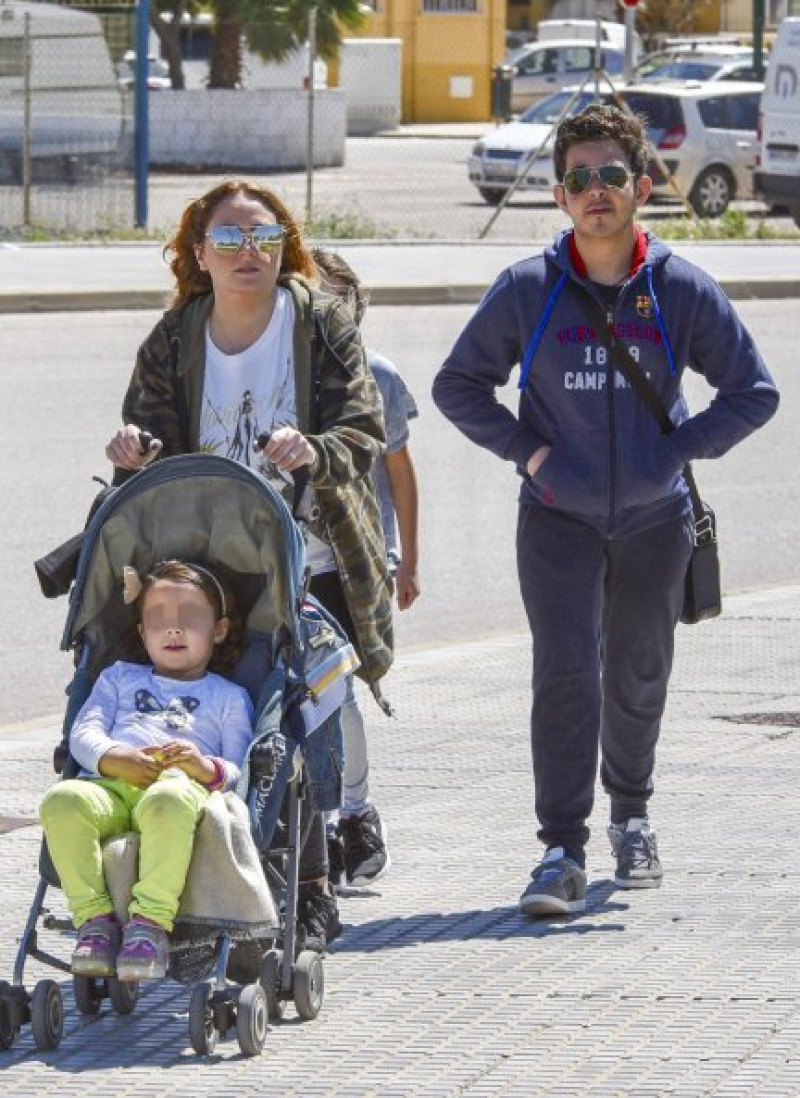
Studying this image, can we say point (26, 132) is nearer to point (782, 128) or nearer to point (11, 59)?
point (11, 59)

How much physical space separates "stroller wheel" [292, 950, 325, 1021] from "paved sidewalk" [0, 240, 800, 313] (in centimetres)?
1515

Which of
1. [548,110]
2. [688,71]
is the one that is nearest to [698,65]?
[688,71]

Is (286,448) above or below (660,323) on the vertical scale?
below

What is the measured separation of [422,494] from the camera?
13453 mm

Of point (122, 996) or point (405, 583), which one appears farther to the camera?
point (405, 583)

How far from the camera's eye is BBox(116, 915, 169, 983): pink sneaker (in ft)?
15.9

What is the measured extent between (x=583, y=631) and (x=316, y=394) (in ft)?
2.93

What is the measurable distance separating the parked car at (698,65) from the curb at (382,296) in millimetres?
19904

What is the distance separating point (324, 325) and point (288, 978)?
1.47m

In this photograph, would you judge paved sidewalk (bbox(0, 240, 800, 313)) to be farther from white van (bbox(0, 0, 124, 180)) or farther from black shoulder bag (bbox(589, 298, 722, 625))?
black shoulder bag (bbox(589, 298, 722, 625))

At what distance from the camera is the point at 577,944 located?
19.3 ft

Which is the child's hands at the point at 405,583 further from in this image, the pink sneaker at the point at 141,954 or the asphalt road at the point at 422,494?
the asphalt road at the point at 422,494

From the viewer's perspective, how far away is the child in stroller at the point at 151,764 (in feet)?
16.2

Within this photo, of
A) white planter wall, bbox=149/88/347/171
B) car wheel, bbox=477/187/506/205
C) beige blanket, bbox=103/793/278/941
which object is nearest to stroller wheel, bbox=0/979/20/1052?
beige blanket, bbox=103/793/278/941
